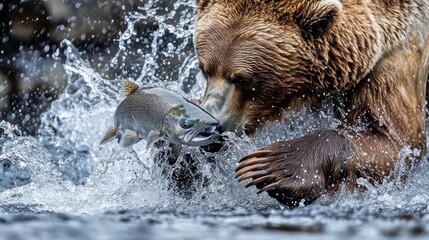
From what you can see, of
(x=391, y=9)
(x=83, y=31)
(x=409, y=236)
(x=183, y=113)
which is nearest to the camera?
(x=409, y=236)

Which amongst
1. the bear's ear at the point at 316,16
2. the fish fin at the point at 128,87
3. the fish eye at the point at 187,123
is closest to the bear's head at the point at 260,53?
the bear's ear at the point at 316,16

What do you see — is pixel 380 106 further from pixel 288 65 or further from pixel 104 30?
pixel 104 30

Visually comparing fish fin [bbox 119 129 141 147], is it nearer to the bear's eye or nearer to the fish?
the fish

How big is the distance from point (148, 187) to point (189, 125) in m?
1.36

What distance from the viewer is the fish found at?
4.70 metres

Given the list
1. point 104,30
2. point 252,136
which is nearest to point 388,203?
point 252,136

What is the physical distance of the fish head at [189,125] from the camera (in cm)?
468

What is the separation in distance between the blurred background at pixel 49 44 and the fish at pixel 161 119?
3.79 m

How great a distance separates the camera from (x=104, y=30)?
9547mm

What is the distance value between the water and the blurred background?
92 mm

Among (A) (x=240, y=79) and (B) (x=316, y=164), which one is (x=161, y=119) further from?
(B) (x=316, y=164)

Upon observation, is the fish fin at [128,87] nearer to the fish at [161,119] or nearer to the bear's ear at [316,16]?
the fish at [161,119]

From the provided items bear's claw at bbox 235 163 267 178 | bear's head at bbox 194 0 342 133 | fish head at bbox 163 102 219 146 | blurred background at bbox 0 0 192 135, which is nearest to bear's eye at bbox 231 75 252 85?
bear's head at bbox 194 0 342 133

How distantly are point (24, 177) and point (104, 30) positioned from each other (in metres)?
2.49
